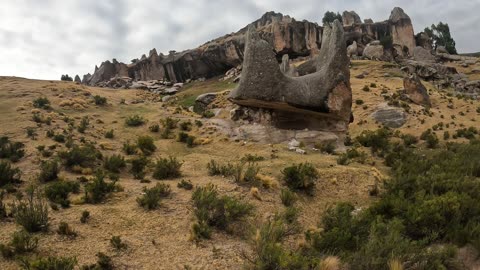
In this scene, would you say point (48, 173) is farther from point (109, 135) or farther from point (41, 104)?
point (41, 104)

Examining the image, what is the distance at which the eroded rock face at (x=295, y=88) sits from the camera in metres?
22.4

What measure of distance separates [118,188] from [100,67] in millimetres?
78742

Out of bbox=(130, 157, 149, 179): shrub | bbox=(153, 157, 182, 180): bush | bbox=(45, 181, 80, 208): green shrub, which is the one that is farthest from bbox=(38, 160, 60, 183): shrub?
bbox=(153, 157, 182, 180): bush

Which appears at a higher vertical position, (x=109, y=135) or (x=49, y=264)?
(x=109, y=135)

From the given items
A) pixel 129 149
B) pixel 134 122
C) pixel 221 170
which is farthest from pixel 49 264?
pixel 134 122

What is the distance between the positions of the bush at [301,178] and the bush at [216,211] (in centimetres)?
295

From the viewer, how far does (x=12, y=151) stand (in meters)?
18.5

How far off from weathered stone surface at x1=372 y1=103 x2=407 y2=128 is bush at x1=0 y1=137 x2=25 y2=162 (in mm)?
25840

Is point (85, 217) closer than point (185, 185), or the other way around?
point (85, 217)

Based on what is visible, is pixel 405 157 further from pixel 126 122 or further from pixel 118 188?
A: pixel 126 122

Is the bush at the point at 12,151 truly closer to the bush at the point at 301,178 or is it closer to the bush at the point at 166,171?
the bush at the point at 166,171

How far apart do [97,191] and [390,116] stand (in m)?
26.8

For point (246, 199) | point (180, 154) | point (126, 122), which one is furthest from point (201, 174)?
point (126, 122)

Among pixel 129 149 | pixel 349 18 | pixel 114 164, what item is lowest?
pixel 114 164
